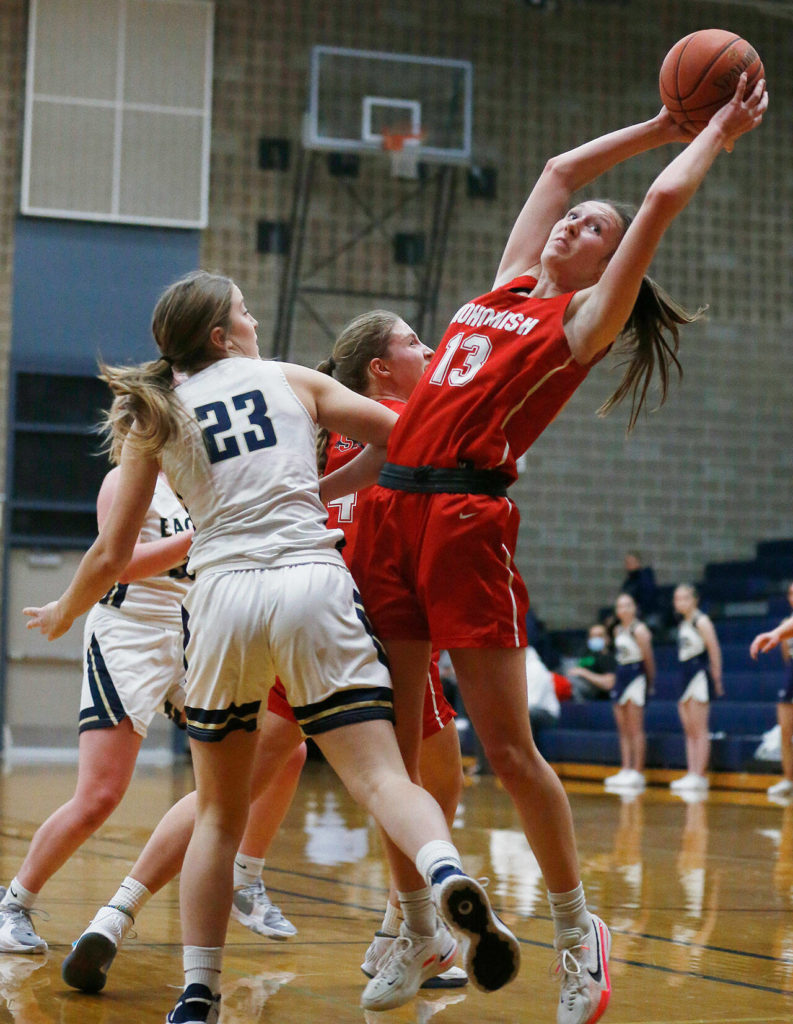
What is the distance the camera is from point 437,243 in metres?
15.0

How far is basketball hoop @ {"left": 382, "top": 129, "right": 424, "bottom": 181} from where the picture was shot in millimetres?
13992

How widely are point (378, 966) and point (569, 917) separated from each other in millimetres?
593

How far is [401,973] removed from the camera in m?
2.74

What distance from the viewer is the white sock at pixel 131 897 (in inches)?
126

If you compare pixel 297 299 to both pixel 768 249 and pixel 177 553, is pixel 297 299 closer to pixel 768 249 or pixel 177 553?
pixel 768 249

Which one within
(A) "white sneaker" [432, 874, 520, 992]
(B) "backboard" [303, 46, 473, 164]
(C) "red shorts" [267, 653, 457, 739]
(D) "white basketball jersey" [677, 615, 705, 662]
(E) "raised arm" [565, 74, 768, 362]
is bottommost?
(D) "white basketball jersey" [677, 615, 705, 662]

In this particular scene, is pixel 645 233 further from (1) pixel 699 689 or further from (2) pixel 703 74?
(1) pixel 699 689

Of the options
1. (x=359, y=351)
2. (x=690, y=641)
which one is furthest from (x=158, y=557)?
(x=690, y=641)

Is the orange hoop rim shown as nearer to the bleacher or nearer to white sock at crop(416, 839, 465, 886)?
the bleacher

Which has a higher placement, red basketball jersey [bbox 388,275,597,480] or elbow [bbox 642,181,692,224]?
elbow [bbox 642,181,692,224]

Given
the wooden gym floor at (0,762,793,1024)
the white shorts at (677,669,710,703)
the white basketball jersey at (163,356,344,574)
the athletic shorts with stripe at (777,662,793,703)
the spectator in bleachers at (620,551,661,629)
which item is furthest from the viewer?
the spectator in bleachers at (620,551,661,629)

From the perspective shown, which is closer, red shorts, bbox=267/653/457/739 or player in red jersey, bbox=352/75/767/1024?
player in red jersey, bbox=352/75/767/1024

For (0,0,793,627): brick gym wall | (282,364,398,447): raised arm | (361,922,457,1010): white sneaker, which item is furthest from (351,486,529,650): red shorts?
(0,0,793,627): brick gym wall

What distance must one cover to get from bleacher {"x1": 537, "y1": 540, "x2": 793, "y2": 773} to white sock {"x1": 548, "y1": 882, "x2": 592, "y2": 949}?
28.0 feet
